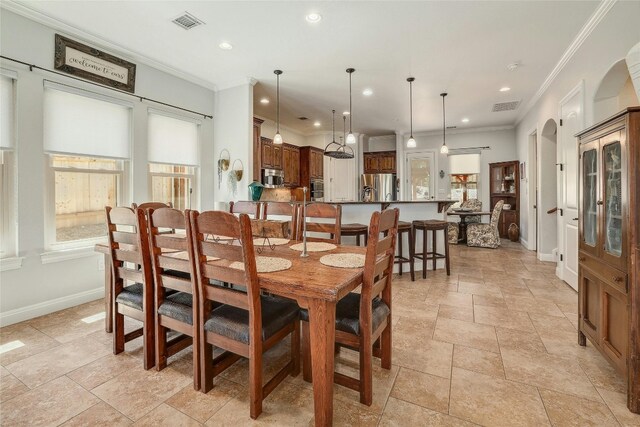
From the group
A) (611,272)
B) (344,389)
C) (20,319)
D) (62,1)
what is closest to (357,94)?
(62,1)

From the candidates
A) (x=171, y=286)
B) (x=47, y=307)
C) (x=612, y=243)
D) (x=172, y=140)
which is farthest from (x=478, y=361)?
(x=172, y=140)

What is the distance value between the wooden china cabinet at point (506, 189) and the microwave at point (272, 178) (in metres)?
5.51

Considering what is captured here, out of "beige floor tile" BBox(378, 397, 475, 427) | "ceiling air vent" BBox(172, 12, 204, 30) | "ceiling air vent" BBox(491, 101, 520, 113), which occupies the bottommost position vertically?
"beige floor tile" BBox(378, 397, 475, 427)

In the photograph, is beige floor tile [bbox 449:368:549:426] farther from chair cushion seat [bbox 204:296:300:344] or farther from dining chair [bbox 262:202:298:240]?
dining chair [bbox 262:202:298:240]

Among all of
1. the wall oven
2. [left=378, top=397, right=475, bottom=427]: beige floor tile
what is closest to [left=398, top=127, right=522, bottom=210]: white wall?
the wall oven

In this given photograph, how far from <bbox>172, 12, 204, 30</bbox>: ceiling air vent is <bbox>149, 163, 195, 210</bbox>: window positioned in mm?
1797

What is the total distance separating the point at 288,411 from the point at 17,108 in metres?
3.52

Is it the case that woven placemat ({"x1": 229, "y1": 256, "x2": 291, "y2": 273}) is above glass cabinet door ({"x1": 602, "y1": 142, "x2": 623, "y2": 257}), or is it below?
below

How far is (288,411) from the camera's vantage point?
1.60m

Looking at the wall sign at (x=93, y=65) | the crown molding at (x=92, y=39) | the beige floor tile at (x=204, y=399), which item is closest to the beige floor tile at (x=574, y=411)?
the beige floor tile at (x=204, y=399)

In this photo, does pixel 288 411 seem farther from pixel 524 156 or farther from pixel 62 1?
pixel 524 156

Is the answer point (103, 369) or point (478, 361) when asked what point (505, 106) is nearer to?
point (478, 361)

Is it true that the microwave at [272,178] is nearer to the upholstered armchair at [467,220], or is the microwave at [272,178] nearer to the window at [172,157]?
the window at [172,157]

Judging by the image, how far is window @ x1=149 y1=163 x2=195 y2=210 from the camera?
160 inches
